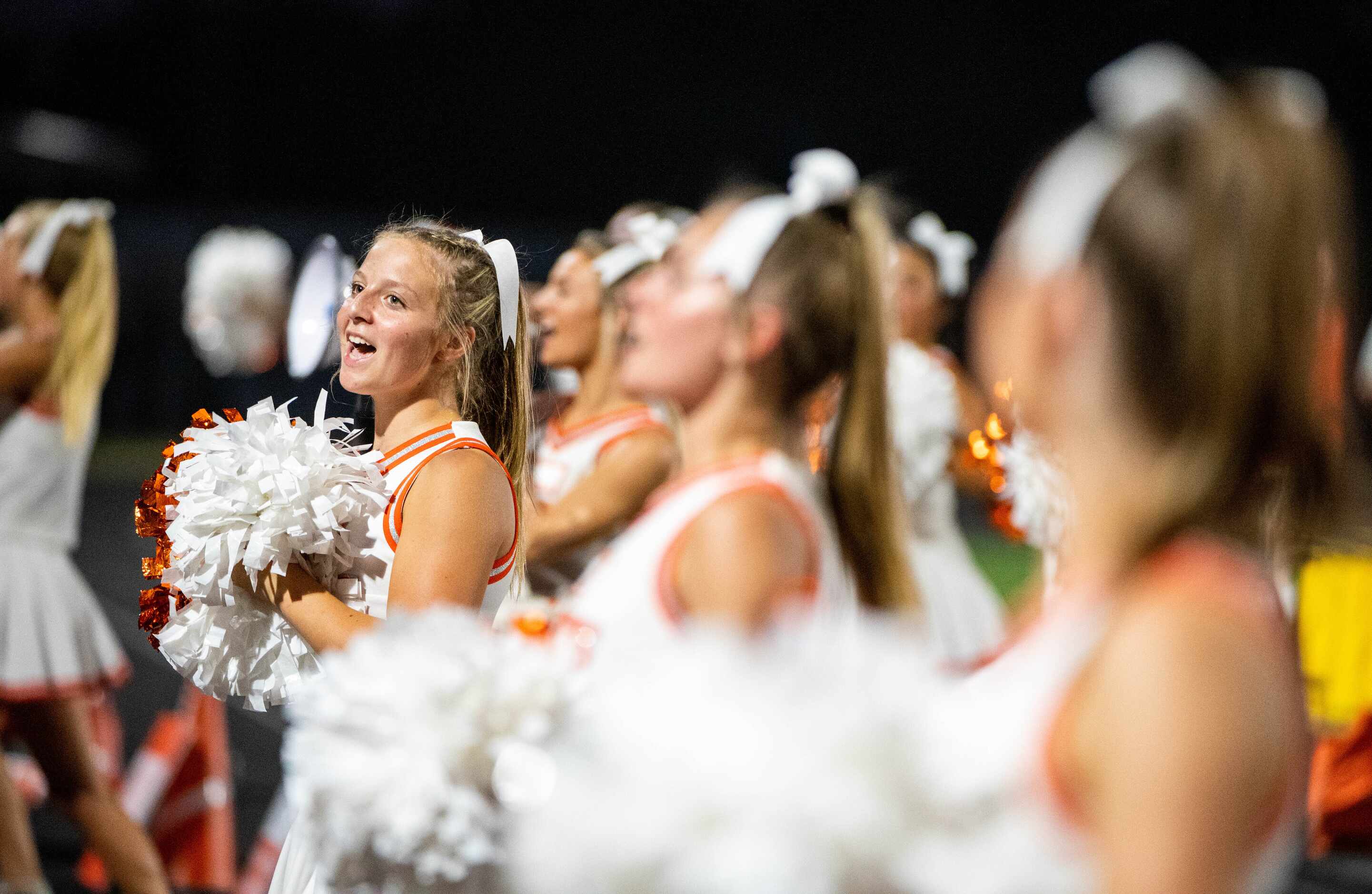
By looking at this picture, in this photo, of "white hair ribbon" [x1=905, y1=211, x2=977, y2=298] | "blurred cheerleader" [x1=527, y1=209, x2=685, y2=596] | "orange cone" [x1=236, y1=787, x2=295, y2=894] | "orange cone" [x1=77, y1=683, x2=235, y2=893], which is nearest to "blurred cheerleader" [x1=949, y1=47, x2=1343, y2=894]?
"blurred cheerleader" [x1=527, y1=209, x2=685, y2=596]

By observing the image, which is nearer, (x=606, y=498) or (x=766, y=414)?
(x=766, y=414)

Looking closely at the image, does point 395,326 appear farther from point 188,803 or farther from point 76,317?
point 188,803

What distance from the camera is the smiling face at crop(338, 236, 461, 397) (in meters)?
2.36

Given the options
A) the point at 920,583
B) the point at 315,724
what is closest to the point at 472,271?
the point at 315,724

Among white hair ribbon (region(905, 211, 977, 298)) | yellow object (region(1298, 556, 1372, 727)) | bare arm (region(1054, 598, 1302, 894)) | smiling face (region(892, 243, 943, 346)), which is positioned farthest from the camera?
white hair ribbon (region(905, 211, 977, 298))

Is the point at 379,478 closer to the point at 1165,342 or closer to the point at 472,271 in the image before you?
the point at 472,271

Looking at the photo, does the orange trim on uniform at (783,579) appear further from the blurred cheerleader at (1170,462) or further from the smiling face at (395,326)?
the smiling face at (395,326)

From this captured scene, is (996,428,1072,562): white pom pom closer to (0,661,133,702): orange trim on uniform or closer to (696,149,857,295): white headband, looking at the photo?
(696,149,857,295): white headband

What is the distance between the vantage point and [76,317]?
14.6ft

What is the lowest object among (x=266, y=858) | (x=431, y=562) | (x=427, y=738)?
(x=266, y=858)

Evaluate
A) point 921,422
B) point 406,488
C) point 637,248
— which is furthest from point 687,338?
point 921,422

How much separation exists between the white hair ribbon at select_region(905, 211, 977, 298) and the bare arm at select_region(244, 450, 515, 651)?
3778 millimetres

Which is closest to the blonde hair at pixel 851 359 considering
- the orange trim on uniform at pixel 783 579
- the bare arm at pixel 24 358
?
the orange trim on uniform at pixel 783 579

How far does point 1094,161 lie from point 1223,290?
15 centimetres
